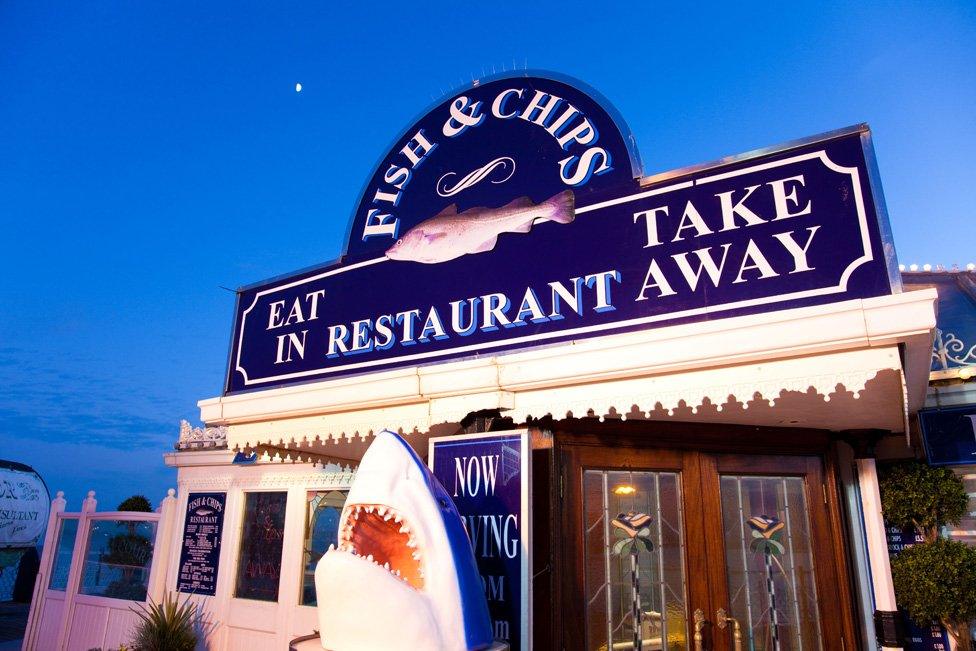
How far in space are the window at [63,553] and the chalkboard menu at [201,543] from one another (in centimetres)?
202

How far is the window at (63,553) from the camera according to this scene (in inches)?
362

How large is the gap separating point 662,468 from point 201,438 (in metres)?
6.96

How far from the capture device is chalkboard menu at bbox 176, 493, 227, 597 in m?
8.17

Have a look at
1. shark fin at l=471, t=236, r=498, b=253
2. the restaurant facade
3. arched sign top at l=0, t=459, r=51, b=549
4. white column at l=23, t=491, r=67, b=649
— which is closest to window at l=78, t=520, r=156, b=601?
white column at l=23, t=491, r=67, b=649

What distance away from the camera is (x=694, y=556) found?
169 inches

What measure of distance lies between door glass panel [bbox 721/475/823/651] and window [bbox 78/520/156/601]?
7.71 m

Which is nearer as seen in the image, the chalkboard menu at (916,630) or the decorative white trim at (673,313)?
the decorative white trim at (673,313)

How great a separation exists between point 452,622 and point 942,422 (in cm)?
456

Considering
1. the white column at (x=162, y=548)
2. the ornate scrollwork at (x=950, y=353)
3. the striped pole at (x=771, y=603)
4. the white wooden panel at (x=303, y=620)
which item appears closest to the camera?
the striped pole at (x=771, y=603)

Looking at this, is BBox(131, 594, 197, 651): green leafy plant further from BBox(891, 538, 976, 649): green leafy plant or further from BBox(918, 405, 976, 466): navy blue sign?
BBox(918, 405, 976, 466): navy blue sign

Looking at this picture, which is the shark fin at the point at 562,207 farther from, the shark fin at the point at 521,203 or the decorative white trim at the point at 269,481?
the decorative white trim at the point at 269,481

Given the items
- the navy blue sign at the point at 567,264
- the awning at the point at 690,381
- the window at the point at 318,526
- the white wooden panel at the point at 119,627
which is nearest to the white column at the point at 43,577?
the white wooden panel at the point at 119,627

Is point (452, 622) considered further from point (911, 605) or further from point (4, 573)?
point (4, 573)

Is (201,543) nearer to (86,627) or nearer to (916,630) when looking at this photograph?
(86,627)
